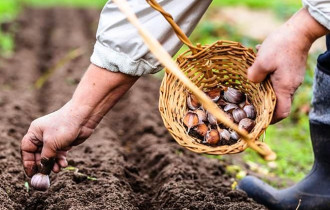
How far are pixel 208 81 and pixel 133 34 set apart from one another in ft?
1.39

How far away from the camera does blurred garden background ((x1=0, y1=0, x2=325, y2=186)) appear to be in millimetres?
4094

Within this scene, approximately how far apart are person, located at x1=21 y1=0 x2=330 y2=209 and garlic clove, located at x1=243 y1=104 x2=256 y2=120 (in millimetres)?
116

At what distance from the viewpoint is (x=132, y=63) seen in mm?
2408

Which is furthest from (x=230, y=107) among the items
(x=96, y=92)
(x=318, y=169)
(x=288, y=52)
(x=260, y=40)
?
(x=260, y=40)

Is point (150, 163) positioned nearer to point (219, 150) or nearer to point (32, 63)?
point (219, 150)

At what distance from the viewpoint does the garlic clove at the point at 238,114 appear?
246cm

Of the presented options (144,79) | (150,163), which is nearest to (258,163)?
(150,163)

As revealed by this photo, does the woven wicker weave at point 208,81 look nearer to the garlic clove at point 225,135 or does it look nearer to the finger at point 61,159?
the garlic clove at point 225,135

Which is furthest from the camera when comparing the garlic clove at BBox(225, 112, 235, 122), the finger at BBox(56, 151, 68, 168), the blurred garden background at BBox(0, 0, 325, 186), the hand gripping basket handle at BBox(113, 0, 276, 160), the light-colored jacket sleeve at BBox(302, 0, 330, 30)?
the blurred garden background at BBox(0, 0, 325, 186)

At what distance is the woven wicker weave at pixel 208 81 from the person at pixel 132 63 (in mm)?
78

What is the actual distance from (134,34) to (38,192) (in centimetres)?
106

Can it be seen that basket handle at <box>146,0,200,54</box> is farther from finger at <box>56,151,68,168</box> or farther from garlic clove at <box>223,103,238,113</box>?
finger at <box>56,151,68,168</box>

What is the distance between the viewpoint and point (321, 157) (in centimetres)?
304

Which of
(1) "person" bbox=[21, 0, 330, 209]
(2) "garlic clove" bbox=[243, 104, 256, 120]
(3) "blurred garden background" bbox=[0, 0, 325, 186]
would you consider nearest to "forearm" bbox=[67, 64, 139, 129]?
(1) "person" bbox=[21, 0, 330, 209]
